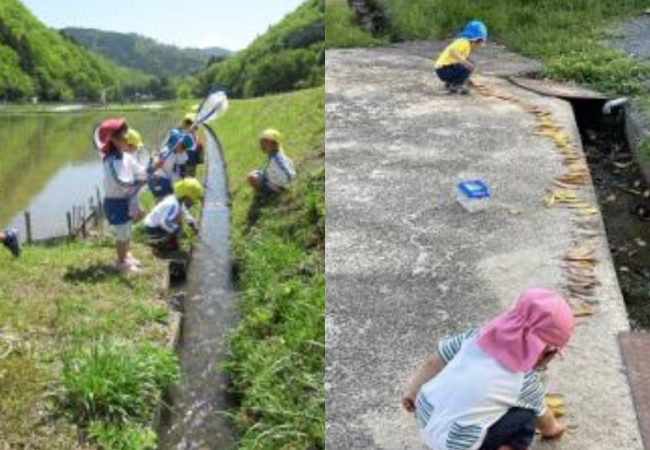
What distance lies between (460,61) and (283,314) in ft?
13.3

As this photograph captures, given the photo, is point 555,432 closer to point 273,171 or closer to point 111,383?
point 111,383

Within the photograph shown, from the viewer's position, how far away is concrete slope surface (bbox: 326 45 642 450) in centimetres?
435

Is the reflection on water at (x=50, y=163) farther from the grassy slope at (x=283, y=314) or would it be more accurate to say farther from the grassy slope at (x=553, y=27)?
the grassy slope at (x=283, y=314)

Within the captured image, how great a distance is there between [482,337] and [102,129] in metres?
5.06

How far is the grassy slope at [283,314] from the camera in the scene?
214 inches

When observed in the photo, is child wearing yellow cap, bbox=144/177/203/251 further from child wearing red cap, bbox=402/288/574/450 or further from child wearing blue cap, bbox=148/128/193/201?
child wearing red cap, bbox=402/288/574/450

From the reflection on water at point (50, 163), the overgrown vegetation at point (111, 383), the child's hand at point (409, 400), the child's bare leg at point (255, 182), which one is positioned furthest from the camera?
the reflection on water at point (50, 163)

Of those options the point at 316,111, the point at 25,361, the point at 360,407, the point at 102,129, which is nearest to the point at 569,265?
the point at 360,407

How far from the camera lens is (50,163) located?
40.8 m

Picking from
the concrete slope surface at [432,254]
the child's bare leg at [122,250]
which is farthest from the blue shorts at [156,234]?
the concrete slope surface at [432,254]

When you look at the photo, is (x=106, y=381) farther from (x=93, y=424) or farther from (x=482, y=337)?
(x=482, y=337)

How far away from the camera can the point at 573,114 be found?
905 cm

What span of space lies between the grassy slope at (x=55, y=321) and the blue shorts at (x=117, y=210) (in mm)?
→ 564

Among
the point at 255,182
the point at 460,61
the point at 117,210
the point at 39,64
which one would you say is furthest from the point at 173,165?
the point at 39,64
